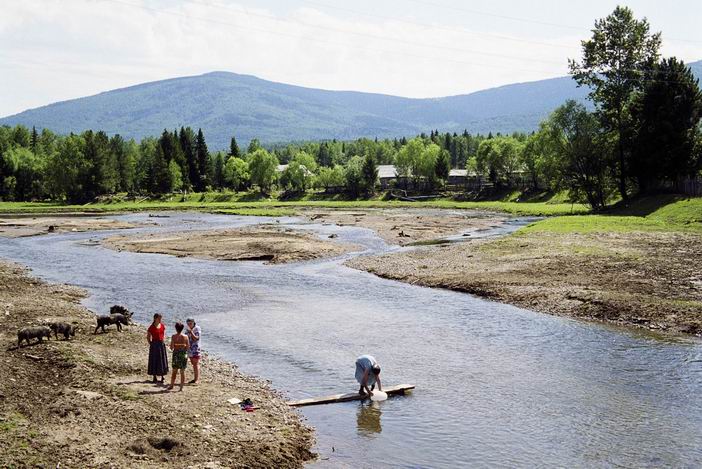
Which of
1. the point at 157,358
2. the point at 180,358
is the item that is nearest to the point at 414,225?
the point at 157,358

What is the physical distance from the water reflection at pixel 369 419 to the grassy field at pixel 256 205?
306ft

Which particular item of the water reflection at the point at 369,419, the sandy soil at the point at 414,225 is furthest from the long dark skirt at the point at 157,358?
the sandy soil at the point at 414,225

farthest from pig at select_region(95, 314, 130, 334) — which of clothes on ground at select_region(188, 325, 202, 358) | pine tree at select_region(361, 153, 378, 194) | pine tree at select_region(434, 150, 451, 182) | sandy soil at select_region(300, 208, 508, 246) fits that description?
pine tree at select_region(434, 150, 451, 182)

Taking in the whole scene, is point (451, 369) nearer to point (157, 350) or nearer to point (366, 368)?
point (366, 368)

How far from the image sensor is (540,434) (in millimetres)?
20516

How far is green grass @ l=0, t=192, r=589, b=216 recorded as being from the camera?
130500 millimetres

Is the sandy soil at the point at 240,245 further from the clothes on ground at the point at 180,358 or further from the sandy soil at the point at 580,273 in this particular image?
the clothes on ground at the point at 180,358

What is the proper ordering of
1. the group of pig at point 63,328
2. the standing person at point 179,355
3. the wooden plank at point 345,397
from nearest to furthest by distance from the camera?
the wooden plank at point 345,397 → the standing person at point 179,355 → the group of pig at point 63,328

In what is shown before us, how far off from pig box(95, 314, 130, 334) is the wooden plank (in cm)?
1365

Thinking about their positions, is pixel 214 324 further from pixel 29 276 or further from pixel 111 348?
pixel 29 276

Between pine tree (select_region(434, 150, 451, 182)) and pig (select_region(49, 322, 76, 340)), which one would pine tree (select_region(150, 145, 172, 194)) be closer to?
pine tree (select_region(434, 150, 451, 182))

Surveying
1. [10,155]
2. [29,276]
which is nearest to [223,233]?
[29,276]

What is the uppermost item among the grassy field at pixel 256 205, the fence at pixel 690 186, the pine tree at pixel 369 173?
the pine tree at pixel 369 173

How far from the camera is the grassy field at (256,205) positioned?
13000 cm
